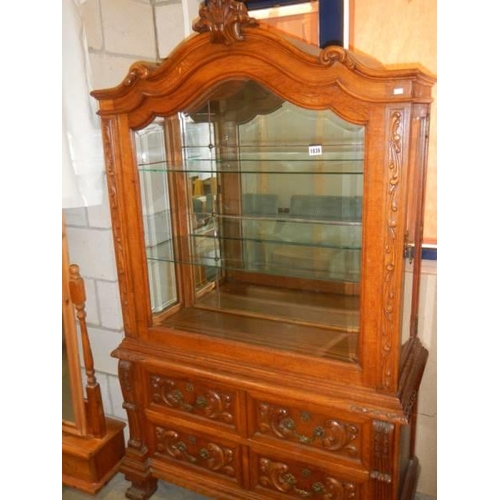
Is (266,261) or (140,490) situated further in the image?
(140,490)

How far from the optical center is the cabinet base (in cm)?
186

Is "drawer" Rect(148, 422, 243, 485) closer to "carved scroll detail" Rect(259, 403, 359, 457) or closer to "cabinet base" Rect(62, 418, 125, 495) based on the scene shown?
"carved scroll detail" Rect(259, 403, 359, 457)

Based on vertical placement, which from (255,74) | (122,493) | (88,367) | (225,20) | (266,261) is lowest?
(122,493)

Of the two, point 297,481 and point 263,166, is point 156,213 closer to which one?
point 263,166

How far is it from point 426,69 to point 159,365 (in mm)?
1300

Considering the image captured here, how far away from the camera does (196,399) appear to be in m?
1.59

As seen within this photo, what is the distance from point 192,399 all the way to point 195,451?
0.69ft

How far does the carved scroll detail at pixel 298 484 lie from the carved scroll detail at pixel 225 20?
50.2 inches

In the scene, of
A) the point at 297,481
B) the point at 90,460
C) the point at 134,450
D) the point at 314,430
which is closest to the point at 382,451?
the point at 314,430

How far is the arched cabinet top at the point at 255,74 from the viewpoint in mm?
1101

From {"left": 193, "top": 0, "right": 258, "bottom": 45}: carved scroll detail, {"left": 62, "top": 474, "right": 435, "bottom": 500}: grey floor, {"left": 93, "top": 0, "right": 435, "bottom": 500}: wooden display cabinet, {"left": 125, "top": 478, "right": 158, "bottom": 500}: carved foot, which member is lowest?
{"left": 62, "top": 474, "right": 435, "bottom": 500}: grey floor

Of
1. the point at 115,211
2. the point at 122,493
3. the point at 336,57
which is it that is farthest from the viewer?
the point at 122,493

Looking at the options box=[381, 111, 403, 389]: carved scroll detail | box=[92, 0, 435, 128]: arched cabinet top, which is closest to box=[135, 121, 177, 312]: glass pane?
box=[92, 0, 435, 128]: arched cabinet top
